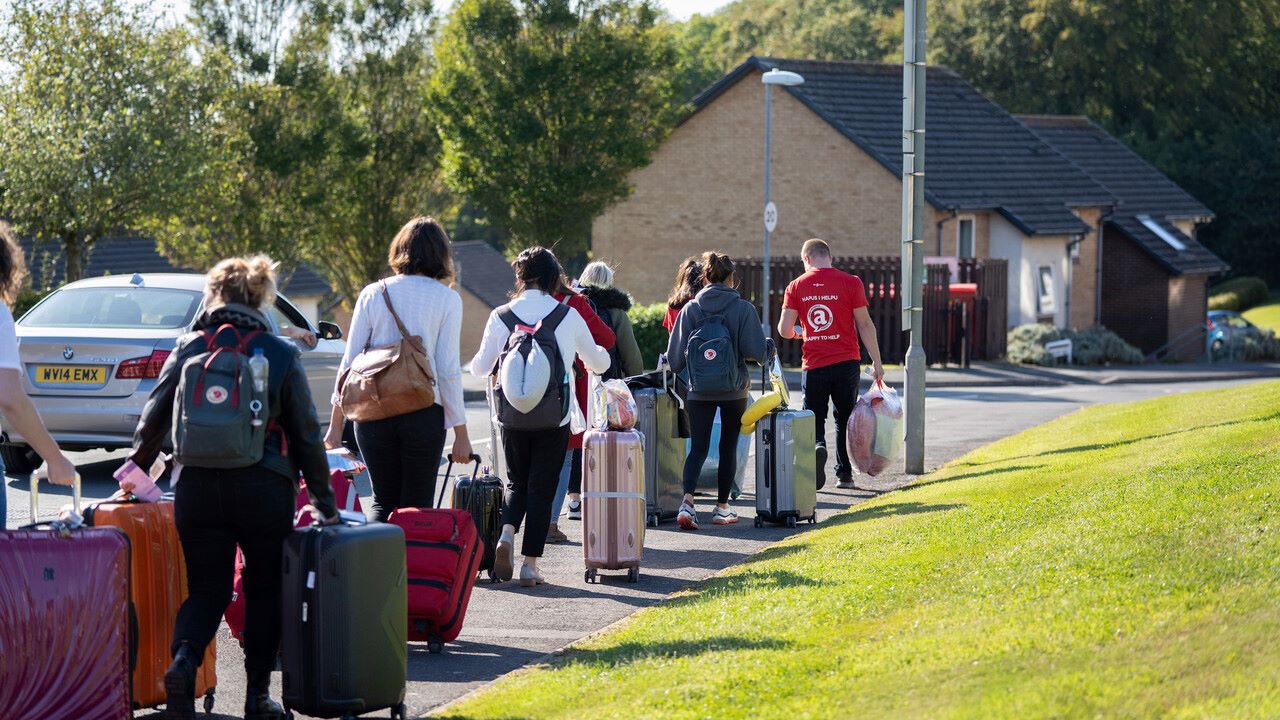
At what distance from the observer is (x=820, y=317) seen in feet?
40.8

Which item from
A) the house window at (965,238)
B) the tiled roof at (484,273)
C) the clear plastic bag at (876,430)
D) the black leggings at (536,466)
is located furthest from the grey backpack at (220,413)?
the tiled roof at (484,273)

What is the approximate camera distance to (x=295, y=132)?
137 ft

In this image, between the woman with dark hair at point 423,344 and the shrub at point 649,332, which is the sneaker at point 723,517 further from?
the shrub at point 649,332

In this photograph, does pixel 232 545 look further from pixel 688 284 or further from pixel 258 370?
pixel 688 284

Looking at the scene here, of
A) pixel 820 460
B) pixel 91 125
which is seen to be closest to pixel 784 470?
pixel 820 460

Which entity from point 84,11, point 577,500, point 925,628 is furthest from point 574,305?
point 84,11

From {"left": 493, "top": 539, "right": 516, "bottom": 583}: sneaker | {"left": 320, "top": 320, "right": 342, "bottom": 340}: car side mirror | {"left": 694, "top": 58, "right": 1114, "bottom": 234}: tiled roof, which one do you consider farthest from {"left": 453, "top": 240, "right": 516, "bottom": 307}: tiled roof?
{"left": 493, "top": 539, "right": 516, "bottom": 583}: sneaker

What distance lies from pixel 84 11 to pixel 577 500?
83.5 ft

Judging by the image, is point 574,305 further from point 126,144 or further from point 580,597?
point 126,144

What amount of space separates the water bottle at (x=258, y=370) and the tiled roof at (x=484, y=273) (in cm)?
6991

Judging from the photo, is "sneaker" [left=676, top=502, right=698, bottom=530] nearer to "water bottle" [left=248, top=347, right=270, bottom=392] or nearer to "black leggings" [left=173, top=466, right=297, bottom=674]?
"black leggings" [left=173, top=466, right=297, bottom=674]

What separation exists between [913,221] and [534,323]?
245 inches

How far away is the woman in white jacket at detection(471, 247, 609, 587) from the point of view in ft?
27.6

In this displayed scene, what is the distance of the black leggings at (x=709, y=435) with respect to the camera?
10.8 metres
